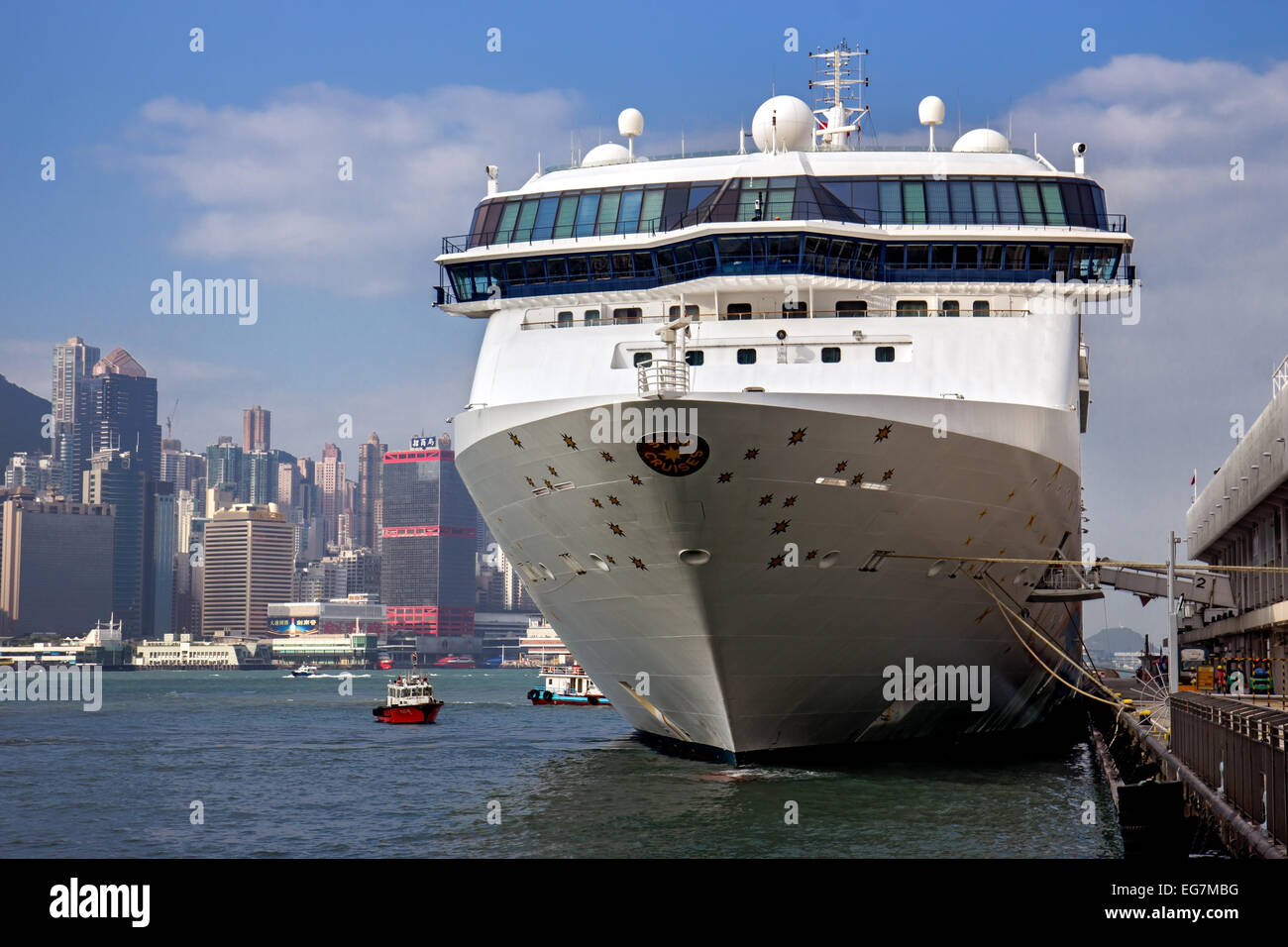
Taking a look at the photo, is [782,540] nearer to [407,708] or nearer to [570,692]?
[407,708]

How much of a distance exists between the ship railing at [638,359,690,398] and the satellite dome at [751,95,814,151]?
34.9ft

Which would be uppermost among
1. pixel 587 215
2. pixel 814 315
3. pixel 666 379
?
pixel 587 215

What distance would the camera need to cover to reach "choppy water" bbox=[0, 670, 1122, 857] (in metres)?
22.0

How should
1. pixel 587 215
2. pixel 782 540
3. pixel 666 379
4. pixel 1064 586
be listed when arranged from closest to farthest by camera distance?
pixel 666 379
pixel 782 540
pixel 1064 586
pixel 587 215

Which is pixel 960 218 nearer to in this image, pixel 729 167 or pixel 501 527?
pixel 729 167

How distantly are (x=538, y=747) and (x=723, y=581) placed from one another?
899 inches

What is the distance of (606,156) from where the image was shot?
1291 inches

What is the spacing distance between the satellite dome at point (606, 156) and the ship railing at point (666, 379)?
1113cm
